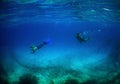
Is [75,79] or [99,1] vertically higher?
[99,1]

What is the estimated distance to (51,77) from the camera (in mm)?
18969

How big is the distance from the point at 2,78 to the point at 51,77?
187 inches

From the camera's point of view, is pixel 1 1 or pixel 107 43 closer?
pixel 1 1

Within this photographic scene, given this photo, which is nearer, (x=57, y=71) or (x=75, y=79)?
(x=75, y=79)

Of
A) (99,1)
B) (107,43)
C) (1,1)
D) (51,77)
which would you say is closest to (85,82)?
(51,77)

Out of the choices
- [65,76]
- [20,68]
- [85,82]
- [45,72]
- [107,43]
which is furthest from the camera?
[107,43]

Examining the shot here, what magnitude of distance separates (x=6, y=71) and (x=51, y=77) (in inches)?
200

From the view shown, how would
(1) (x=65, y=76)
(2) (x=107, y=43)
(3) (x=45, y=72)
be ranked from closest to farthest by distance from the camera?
(1) (x=65, y=76), (3) (x=45, y=72), (2) (x=107, y=43)

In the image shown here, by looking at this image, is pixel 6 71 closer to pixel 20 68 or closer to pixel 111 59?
pixel 20 68

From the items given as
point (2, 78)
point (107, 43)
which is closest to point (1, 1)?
point (2, 78)

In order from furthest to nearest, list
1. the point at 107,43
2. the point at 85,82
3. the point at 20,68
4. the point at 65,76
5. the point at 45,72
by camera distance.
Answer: the point at 107,43 < the point at 20,68 < the point at 45,72 < the point at 65,76 < the point at 85,82

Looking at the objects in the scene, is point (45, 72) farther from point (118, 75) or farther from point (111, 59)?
point (111, 59)

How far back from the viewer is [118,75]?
1775 cm

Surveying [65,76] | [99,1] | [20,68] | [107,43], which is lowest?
[65,76]
